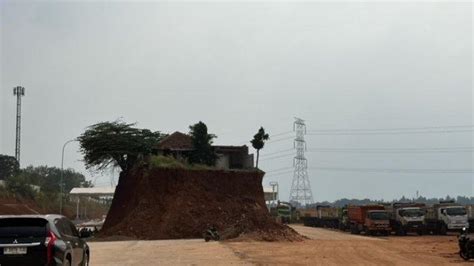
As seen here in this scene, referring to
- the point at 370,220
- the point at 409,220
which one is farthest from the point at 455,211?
the point at 370,220

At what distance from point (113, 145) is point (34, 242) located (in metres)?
46.3

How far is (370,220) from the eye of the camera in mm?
57281

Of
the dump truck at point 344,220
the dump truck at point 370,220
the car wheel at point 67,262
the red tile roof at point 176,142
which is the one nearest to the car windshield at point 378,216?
the dump truck at point 370,220

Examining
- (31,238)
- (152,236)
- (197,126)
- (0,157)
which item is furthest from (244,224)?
(0,157)

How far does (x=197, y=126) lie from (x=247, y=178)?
6.81m

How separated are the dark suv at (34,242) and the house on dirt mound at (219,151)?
46444 millimetres

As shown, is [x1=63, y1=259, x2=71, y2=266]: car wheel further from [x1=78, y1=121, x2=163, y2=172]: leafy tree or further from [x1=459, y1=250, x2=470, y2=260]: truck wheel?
[x1=78, y1=121, x2=163, y2=172]: leafy tree

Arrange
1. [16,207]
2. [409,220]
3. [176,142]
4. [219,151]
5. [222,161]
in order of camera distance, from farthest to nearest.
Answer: [16,207], [176,142], [219,151], [222,161], [409,220]

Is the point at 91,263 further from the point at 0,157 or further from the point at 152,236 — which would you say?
the point at 0,157

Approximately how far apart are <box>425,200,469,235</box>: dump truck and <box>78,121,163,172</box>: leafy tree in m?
27.5

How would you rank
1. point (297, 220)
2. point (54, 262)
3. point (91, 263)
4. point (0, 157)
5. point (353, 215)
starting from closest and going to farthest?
point (54, 262) → point (91, 263) → point (353, 215) → point (297, 220) → point (0, 157)

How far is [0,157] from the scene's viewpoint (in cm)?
12369

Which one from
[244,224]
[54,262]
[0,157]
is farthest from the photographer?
[0,157]

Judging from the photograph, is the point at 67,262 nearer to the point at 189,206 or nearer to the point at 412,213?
the point at 189,206
